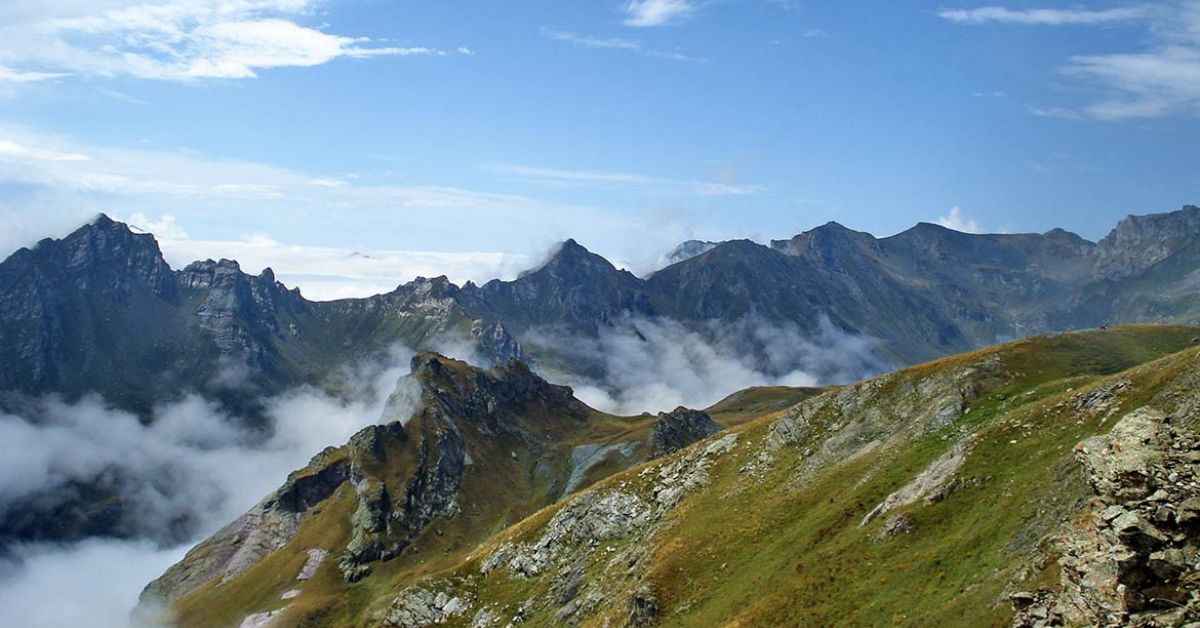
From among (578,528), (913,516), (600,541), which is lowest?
(600,541)

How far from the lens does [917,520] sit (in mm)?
68062

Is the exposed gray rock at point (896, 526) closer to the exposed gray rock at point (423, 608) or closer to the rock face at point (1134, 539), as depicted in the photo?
the rock face at point (1134, 539)

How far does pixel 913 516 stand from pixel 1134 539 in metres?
43.2

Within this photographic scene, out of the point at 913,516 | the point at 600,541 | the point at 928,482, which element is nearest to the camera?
the point at 913,516

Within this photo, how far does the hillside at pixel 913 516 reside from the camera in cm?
3022

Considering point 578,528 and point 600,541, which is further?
point 578,528

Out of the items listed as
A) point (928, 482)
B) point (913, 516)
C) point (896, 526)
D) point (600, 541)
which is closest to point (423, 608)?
point (600, 541)

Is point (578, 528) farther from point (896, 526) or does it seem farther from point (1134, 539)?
point (1134, 539)

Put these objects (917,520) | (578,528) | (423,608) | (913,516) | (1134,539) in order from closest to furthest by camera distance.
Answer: (1134,539)
(917,520)
(913,516)
(578,528)
(423,608)

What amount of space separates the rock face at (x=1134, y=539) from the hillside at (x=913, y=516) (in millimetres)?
76

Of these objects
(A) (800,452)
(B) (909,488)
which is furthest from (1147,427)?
(A) (800,452)

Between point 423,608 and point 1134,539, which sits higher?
point 1134,539

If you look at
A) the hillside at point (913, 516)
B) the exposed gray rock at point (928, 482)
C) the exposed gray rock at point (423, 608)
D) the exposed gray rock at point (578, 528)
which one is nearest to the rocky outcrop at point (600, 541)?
the exposed gray rock at point (578, 528)

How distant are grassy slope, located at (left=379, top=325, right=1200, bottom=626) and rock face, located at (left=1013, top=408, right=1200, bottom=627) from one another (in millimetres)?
19211
